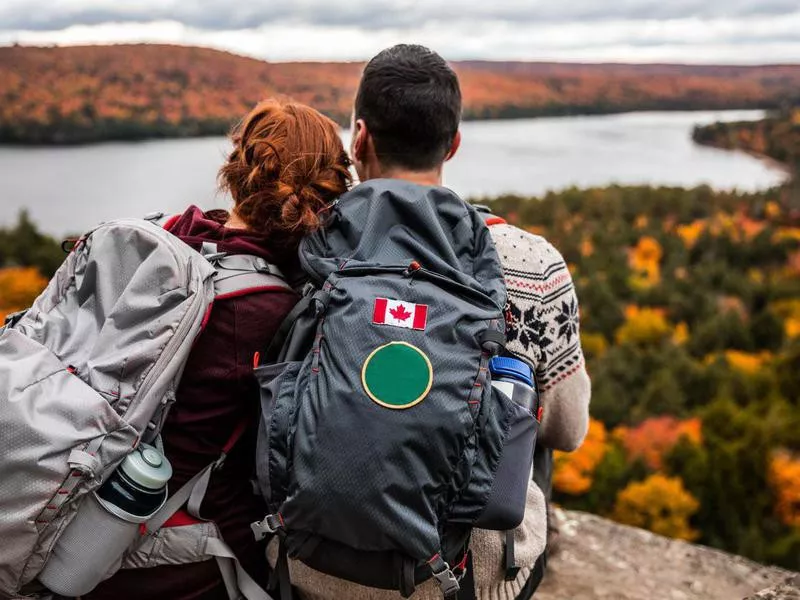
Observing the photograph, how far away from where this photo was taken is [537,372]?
1899 millimetres

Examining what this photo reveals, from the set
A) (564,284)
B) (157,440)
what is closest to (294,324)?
(157,440)

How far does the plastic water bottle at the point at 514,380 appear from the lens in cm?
162

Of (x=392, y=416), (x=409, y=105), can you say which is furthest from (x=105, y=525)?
(x=409, y=105)

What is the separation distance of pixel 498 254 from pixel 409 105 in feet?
1.41

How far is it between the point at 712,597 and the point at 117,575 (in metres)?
3.24

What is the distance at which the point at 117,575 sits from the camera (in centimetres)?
175

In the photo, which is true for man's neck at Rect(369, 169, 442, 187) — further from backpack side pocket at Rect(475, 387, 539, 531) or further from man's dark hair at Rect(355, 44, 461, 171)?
backpack side pocket at Rect(475, 387, 539, 531)

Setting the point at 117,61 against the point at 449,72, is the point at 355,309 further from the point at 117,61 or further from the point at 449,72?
the point at 117,61

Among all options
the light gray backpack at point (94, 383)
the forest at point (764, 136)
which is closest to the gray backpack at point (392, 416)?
the light gray backpack at point (94, 383)

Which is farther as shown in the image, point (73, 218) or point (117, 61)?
point (73, 218)

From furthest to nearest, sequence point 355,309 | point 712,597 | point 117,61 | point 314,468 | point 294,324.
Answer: point 117,61 < point 712,597 < point 294,324 < point 355,309 < point 314,468

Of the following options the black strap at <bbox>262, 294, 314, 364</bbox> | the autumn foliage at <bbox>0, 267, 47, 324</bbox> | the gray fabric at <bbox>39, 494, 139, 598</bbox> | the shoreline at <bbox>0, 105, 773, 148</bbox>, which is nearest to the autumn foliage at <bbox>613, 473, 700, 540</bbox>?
the shoreline at <bbox>0, 105, 773, 148</bbox>

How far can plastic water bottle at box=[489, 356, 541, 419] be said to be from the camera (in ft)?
5.32

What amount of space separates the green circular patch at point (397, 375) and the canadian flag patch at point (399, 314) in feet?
0.17
